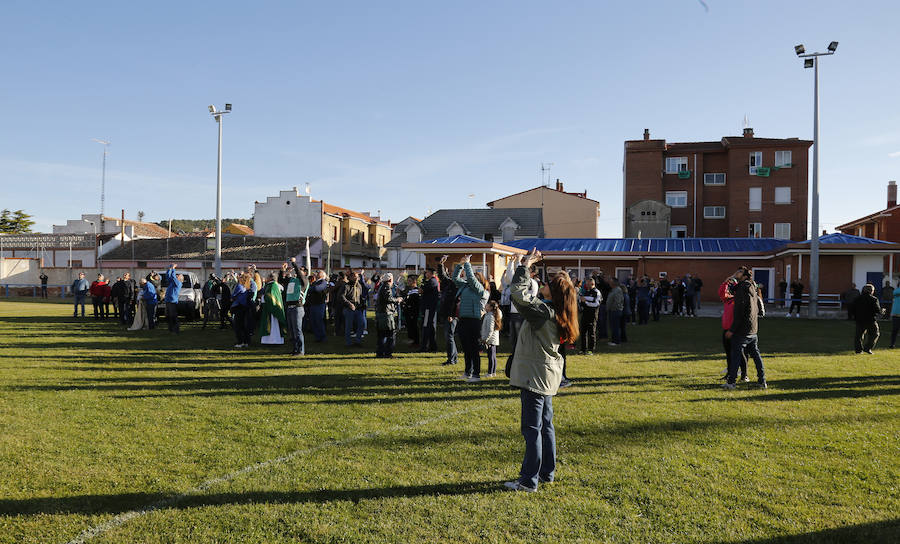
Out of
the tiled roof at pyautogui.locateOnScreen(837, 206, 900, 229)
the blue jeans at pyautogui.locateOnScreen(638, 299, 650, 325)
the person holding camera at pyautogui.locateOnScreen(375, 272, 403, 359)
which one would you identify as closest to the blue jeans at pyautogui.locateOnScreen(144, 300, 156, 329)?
the person holding camera at pyautogui.locateOnScreen(375, 272, 403, 359)

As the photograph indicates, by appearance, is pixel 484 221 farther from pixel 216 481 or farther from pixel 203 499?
pixel 203 499

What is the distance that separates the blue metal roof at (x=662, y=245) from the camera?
3681 cm

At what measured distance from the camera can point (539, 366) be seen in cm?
462

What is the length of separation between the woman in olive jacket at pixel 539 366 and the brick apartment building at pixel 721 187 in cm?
4378

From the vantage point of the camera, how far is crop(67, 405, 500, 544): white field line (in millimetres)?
3770

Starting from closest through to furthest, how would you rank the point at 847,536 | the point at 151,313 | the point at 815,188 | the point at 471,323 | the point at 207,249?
1. the point at 847,536
2. the point at 471,323
3. the point at 151,313
4. the point at 815,188
5. the point at 207,249

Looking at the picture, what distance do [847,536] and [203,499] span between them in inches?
176

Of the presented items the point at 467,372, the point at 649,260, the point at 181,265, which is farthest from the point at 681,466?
the point at 181,265

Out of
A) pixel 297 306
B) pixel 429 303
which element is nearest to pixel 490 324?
pixel 429 303

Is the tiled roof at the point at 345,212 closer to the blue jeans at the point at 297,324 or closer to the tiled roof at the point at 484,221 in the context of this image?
the tiled roof at the point at 484,221

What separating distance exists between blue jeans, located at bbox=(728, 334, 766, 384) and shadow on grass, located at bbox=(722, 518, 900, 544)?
15.4 ft

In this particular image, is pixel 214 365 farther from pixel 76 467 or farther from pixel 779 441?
pixel 779 441

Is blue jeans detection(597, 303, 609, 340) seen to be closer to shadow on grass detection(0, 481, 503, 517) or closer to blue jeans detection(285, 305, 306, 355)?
blue jeans detection(285, 305, 306, 355)

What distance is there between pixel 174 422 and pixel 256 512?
9.20 feet
